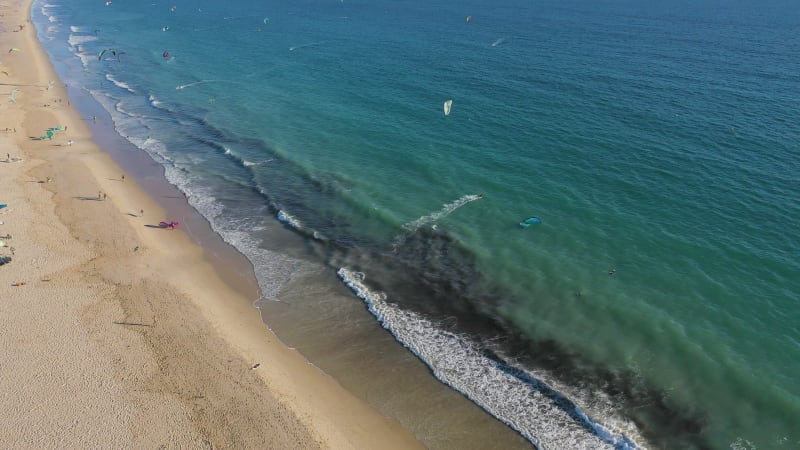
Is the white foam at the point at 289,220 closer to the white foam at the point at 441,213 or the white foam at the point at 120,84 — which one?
the white foam at the point at 441,213

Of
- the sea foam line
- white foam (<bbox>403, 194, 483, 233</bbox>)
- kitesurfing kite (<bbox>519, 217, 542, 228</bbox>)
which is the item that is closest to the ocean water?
the sea foam line

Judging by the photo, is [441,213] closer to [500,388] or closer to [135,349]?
[500,388]

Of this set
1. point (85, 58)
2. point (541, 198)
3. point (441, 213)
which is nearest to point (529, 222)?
point (541, 198)

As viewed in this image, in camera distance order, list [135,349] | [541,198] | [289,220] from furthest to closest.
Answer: [541,198] < [289,220] < [135,349]

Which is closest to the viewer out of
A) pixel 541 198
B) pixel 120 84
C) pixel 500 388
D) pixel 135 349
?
pixel 500 388

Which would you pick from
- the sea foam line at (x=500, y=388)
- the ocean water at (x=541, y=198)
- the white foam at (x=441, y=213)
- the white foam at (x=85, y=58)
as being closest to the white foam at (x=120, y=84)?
the ocean water at (x=541, y=198)
